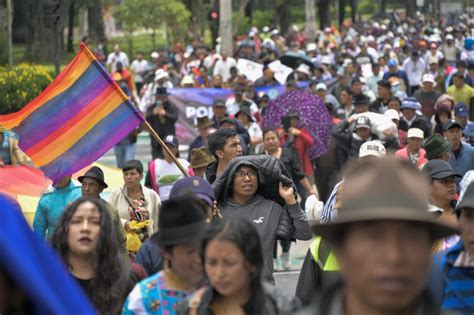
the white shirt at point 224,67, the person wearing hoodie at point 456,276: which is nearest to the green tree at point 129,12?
the white shirt at point 224,67

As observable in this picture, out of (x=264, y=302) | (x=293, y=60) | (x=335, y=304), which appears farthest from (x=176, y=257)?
(x=293, y=60)

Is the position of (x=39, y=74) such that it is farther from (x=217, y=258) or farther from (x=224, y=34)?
(x=217, y=258)

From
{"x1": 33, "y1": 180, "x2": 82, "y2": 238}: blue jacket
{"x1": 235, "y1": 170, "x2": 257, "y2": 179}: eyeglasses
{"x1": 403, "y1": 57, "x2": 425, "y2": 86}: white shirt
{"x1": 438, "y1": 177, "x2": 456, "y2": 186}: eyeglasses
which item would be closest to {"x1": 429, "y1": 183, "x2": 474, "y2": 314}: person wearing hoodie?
{"x1": 438, "y1": 177, "x2": 456, "y2": 186}: eyeglasses

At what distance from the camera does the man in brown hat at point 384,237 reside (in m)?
2.94

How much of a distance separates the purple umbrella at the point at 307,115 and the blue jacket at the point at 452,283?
11464 millimetres

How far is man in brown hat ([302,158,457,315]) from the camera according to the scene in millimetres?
2941

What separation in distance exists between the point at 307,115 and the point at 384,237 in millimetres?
13557

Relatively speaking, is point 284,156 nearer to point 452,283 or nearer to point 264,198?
point 264,198

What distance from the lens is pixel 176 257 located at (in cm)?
523

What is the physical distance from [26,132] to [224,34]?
99.1 ft

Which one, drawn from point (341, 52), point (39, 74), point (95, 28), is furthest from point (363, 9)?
point (39, 74)

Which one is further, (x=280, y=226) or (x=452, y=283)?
(x=280, y=226)

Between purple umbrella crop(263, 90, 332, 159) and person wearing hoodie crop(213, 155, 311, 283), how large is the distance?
7.59 m

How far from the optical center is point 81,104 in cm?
1035
